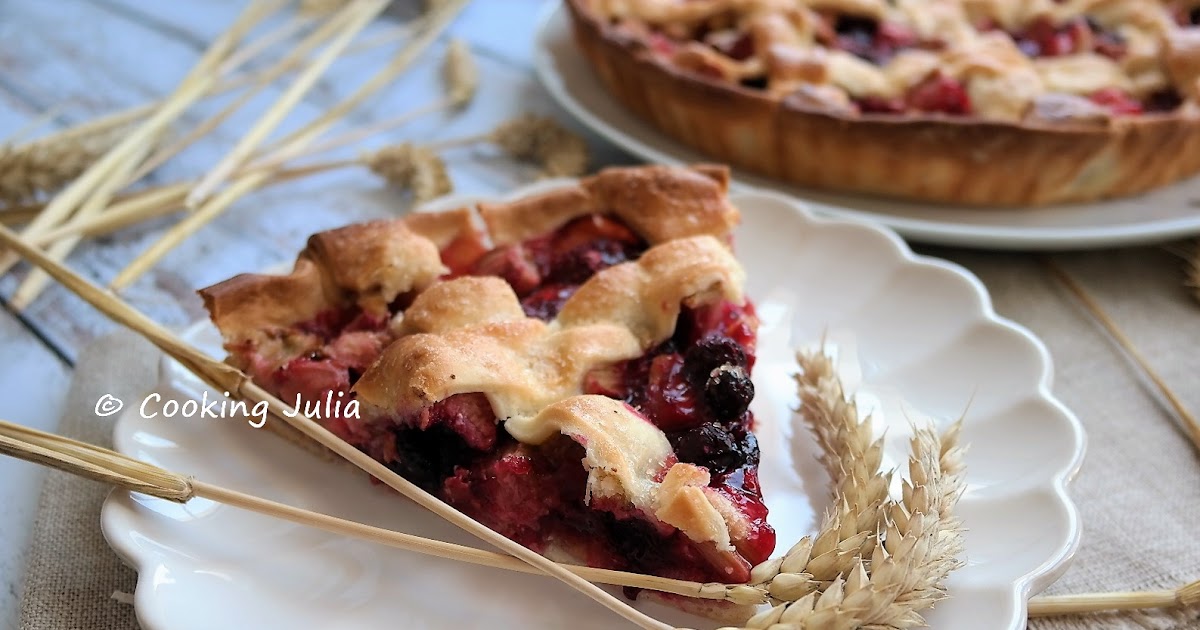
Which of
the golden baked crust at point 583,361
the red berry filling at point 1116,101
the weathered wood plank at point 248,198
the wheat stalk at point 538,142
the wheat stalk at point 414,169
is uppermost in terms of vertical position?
the golden baked crust at point 583,361

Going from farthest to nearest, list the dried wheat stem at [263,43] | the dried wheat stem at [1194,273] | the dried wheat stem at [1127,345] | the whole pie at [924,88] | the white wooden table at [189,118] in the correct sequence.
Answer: the dried wheat stem at [263,43], the whole pie at [924,88], the dried wheat stem at [1194,273], the white wooden table at [189,118], the dried wheat stem at [1127,345]

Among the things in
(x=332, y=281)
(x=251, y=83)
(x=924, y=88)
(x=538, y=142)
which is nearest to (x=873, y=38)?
(x=924, y=88)

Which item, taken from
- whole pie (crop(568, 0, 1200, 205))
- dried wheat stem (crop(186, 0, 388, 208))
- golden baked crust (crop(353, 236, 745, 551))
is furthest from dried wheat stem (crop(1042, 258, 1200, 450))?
dried wheat stem (crop(186, 0, 388, 208))

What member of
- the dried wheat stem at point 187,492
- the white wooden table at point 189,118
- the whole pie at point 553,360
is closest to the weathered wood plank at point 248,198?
the white wooden table at point 189,118

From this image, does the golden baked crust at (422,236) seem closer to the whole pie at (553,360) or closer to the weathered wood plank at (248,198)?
the whole pie at (553,360)

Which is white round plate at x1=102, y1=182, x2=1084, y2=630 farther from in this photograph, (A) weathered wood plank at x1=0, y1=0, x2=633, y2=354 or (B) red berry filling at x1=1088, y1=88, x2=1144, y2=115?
(B) red berry filling at x1=1088, y1=88, x2=1144, y2=115

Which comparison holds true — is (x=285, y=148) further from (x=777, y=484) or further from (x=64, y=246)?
(x=777, y=484)
